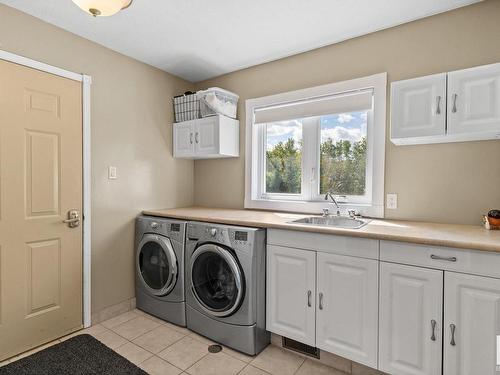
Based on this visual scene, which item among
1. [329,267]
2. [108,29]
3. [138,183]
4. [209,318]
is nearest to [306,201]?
[329,267]

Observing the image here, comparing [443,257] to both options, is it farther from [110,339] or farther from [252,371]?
[110,339]

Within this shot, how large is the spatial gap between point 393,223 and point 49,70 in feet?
9.06

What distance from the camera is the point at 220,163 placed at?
122 inches

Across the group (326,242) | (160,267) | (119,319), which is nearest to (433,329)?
(326,242)

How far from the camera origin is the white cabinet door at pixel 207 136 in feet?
8.89

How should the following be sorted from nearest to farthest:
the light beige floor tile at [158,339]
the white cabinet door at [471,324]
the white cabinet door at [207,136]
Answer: the white cabinet door at [471,324] → the light beige floor tile at [158,339] → the white cabinet door at [207,136]

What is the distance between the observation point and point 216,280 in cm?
217

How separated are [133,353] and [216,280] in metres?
0.75

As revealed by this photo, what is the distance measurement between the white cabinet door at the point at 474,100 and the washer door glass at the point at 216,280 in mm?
1673

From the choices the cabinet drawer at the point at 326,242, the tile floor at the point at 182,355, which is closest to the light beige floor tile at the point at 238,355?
the tile floor at the point at 182,355

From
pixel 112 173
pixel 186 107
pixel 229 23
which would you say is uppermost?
pixel 229 23

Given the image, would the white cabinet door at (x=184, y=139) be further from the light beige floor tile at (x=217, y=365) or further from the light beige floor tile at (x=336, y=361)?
the light beige floor tile at (x=336, y=361)

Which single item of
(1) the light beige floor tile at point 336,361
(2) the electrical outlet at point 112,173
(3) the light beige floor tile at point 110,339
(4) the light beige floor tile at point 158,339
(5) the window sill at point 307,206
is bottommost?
(4) the light beige floor tile at point 158,339

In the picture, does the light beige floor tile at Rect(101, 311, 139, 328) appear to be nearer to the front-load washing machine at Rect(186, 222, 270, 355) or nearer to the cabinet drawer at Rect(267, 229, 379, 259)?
the front-load washing machine at Rect(186, 222, 270, 355)
